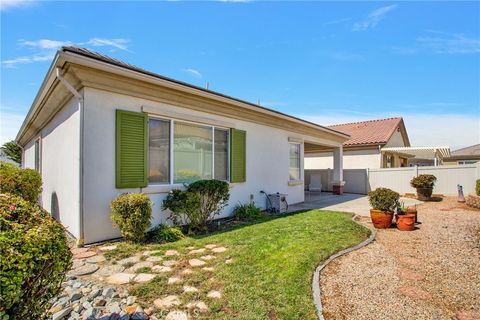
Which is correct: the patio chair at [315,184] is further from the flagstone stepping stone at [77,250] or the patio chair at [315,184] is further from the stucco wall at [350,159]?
the flagstone stepping stone at [77,250]

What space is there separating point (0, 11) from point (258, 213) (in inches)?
304

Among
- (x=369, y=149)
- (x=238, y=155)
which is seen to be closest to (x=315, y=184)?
(x=369, y=149)

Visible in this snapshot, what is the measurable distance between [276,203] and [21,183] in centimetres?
771

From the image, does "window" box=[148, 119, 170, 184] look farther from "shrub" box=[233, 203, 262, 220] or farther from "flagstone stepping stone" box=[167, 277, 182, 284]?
"flagstone stepping stone" box=[167, 277, 182, 284]

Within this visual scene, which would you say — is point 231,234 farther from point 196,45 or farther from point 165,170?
Result: point 196,45

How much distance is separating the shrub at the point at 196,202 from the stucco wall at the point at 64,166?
2.01 meters

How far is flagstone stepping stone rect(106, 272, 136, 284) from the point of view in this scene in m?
3.79

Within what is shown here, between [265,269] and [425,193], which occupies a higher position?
[425,193]

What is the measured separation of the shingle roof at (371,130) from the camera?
62.5ft

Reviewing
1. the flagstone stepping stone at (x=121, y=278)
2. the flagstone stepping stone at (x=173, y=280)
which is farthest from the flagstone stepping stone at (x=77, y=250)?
the flagstone stepping stone at (x=173, y=280)

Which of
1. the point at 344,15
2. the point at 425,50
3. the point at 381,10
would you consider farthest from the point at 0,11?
the point at 425,50

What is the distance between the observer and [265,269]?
4.17 meters

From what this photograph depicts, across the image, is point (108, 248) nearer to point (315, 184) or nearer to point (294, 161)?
point (294, 161)

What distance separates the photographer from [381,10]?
795cm
